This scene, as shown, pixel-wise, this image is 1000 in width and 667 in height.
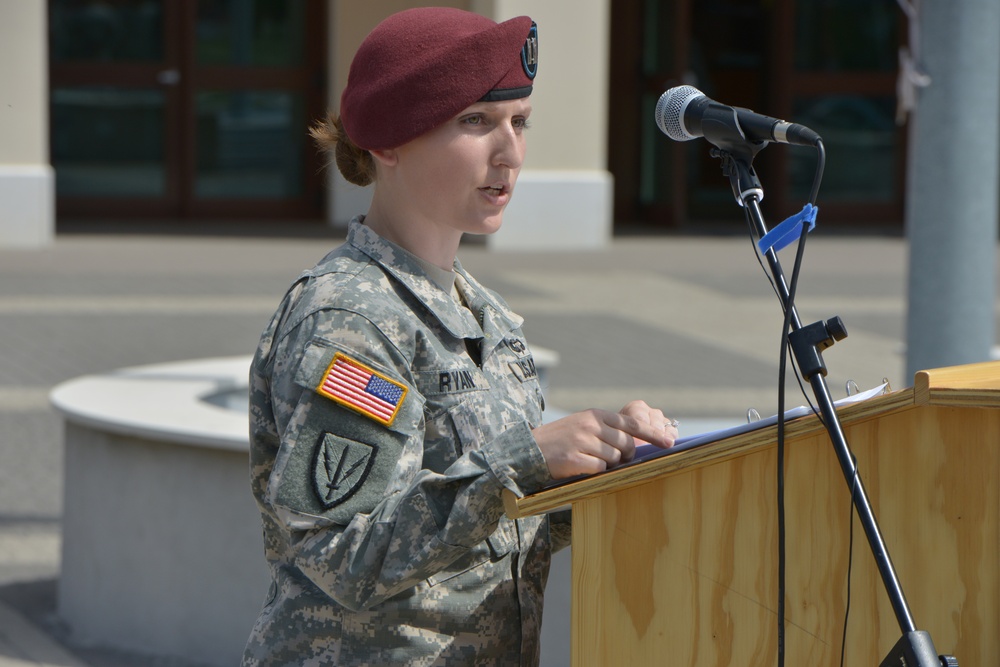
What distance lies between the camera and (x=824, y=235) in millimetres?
15969

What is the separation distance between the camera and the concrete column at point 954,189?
512 centimetres

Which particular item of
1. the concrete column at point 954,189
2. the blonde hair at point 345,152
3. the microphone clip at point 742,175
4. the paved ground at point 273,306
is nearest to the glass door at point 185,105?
the paved ground at point 273,306

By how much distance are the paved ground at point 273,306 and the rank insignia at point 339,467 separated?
2848 millimetres

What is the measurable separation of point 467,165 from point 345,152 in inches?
10.7

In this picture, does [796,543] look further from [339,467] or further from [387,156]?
[387,156]

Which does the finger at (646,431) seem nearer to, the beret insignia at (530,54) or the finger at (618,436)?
the finger at (618,436)

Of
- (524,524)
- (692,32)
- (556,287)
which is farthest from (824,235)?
(524,524)

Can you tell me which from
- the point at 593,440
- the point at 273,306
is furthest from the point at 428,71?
the point at 273,306

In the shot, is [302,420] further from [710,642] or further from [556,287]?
[556,287]

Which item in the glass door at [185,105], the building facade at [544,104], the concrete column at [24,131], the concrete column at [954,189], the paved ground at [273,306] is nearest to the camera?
the concrete column at [954,189]

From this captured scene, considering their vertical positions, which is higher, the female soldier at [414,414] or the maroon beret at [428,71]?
the maroon beret at [428,71]

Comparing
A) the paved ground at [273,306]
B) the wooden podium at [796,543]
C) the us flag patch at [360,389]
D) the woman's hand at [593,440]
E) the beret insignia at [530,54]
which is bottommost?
the paved ground at [273,306]

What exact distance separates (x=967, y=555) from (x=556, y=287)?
9.83m

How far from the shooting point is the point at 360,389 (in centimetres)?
183
